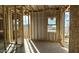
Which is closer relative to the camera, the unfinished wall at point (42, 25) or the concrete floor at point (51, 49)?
the concrete floor at point (51, 49)

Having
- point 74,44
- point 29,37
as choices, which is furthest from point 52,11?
Answer: point 74,44

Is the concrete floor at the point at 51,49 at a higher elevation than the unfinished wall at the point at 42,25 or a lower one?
lower

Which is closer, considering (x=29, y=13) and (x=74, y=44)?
(x=74, y=44)

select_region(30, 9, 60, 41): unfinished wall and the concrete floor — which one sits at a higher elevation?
select_region(30, 9, 60, 41): unfinished wall

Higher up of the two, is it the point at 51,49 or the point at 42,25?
the point at 42,25

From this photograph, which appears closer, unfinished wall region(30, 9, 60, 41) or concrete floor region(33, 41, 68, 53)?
concrete floor region(33, 41, 68, 53)

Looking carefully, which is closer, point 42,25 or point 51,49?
point 51,49

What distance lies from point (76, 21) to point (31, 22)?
1035 centimetres
